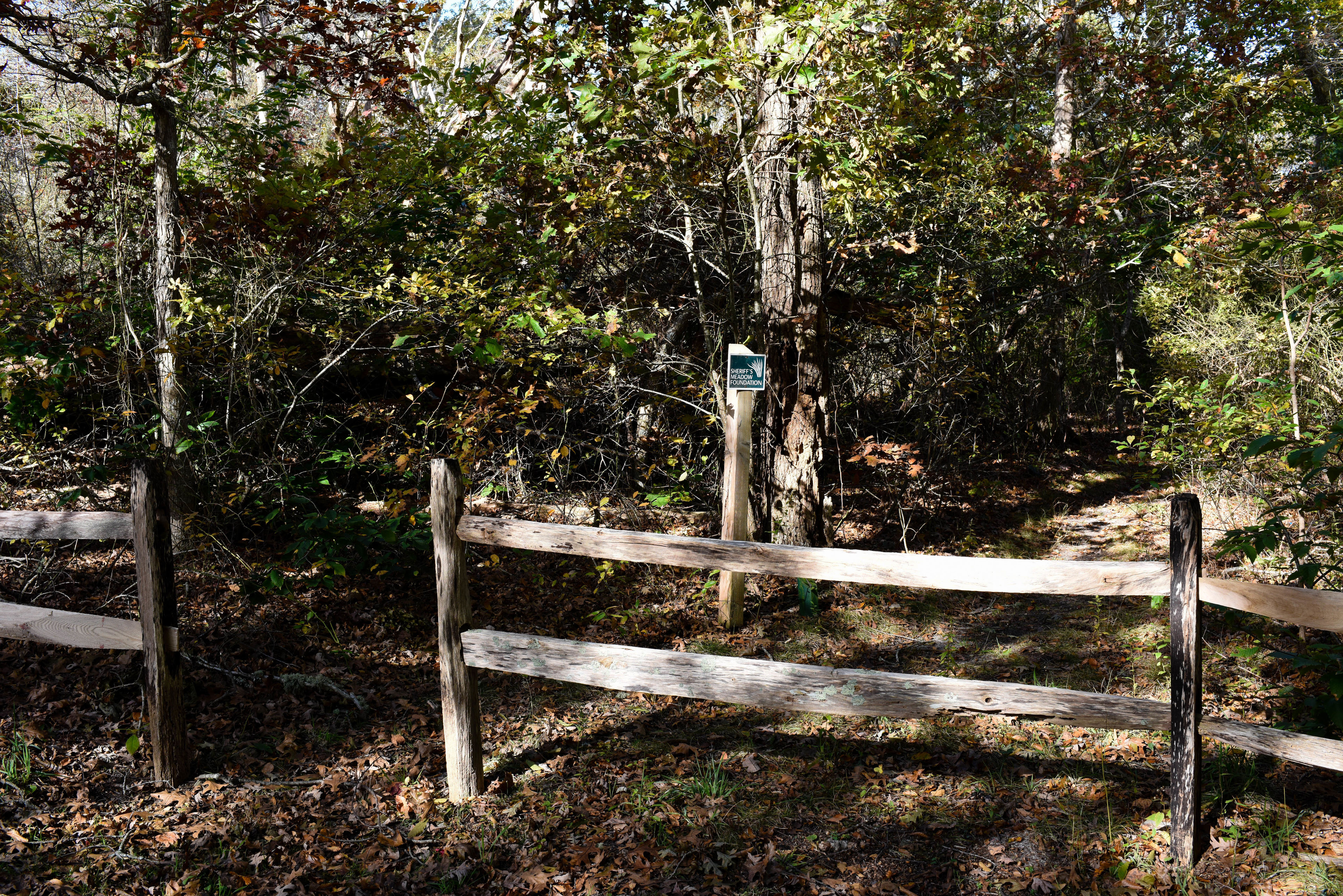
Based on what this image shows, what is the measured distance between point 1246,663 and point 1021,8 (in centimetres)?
1087

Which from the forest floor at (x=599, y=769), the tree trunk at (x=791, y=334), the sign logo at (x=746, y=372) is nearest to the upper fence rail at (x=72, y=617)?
the forest floor at (x=599, y=769)

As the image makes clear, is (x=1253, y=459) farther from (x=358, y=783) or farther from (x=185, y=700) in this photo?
(x=185, y=700)

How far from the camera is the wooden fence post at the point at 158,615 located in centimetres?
388

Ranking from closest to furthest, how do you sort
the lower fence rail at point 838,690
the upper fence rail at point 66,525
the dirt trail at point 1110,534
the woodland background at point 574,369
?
the lower fence rail at point 838,690 < the upper fence rail at point 66,525 < the woodland background at point 574,369 < the dirt trail at point 1110,534

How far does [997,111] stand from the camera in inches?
590

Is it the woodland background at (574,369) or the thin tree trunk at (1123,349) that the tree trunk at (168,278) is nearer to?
the woodland background at (574,369)

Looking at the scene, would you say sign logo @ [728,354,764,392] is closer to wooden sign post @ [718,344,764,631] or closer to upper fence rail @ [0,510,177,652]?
wooden sign post @ [718,344,764,631]

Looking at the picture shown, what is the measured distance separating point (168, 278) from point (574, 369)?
11.7ft

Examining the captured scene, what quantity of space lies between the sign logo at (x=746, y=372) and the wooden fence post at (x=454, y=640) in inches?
106

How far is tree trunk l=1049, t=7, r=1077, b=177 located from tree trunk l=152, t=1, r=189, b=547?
34.2ft

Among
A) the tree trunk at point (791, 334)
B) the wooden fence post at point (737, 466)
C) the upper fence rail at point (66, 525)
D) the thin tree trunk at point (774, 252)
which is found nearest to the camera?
the upper fence rail at point (66, 525)

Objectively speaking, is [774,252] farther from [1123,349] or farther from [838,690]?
[1123,349]

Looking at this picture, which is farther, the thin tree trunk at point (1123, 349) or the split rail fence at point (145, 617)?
the thin tree trunk at point (1123, 349)

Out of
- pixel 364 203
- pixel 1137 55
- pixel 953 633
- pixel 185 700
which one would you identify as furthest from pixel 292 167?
pixel 1137 55
